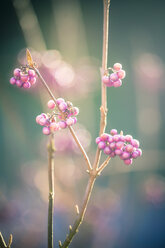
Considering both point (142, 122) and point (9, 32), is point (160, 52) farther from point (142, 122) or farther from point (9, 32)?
point (9, 32)

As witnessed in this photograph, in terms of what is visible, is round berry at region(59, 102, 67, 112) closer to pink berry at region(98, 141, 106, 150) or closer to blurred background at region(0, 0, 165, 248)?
pink berry at region(98, 141, 106, 150)

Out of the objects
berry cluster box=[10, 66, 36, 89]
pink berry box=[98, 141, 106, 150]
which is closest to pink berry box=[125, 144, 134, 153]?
pink berry box=[98, 141, 106, 150]

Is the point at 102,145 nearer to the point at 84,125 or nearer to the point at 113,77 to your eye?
the point at 113,77

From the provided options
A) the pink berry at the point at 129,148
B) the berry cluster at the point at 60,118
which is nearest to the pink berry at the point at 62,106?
the berry cluster at the point at 60,118

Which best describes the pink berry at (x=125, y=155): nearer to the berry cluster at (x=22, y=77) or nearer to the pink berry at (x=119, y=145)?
the pink berry at (x=119, y=145)

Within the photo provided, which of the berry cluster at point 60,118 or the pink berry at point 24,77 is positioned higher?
the pink berry at point 24,77

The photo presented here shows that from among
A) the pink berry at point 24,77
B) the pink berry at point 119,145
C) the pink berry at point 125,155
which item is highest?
the pink berry at point 24,77
